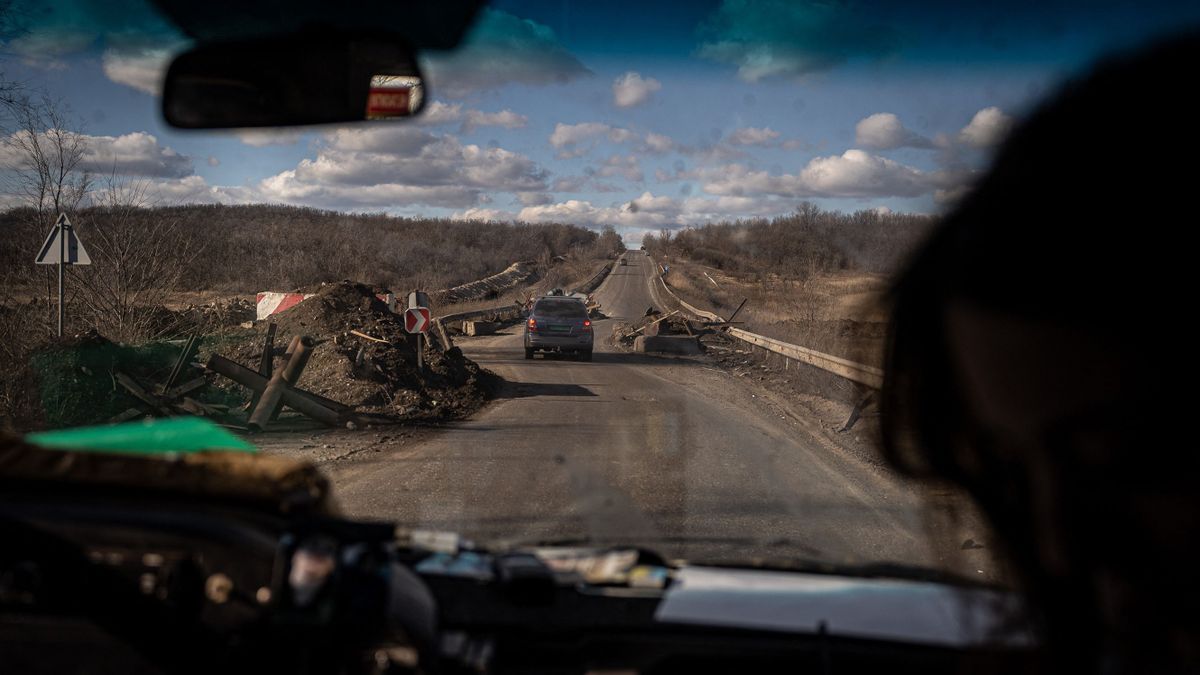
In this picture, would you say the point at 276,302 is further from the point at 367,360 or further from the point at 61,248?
the point at 61,248

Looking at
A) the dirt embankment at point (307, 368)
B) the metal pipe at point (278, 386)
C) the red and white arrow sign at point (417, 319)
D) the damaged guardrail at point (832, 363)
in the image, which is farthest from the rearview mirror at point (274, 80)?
the red and white arrow sign at point (417, 319)

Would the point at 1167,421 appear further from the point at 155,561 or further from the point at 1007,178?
the point at 155,561

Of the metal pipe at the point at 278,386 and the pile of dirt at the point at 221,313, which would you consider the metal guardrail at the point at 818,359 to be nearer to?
the metal pipe at the point at 278,386

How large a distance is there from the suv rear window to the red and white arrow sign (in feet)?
25.5

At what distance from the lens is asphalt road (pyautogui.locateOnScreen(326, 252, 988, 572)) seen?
16.4 feet

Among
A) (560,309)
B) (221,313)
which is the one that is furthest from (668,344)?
(221,313)

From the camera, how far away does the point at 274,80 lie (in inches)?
92.9

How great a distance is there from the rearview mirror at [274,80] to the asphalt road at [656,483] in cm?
128

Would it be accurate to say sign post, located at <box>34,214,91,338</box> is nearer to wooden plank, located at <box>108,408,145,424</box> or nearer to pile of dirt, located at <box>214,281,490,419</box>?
wooden plank, located at <box>108,408,145,424</box>

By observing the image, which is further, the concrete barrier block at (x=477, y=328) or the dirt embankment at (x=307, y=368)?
the concrete barrier block at (x=477, y=328)

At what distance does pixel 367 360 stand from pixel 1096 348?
15260 millimetres

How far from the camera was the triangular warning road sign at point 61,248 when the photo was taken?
37.4 ft

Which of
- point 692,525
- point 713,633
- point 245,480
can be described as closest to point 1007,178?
point 713,633

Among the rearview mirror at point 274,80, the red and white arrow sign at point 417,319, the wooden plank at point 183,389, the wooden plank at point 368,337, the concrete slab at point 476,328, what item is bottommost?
the concrete slab at point 476,328
